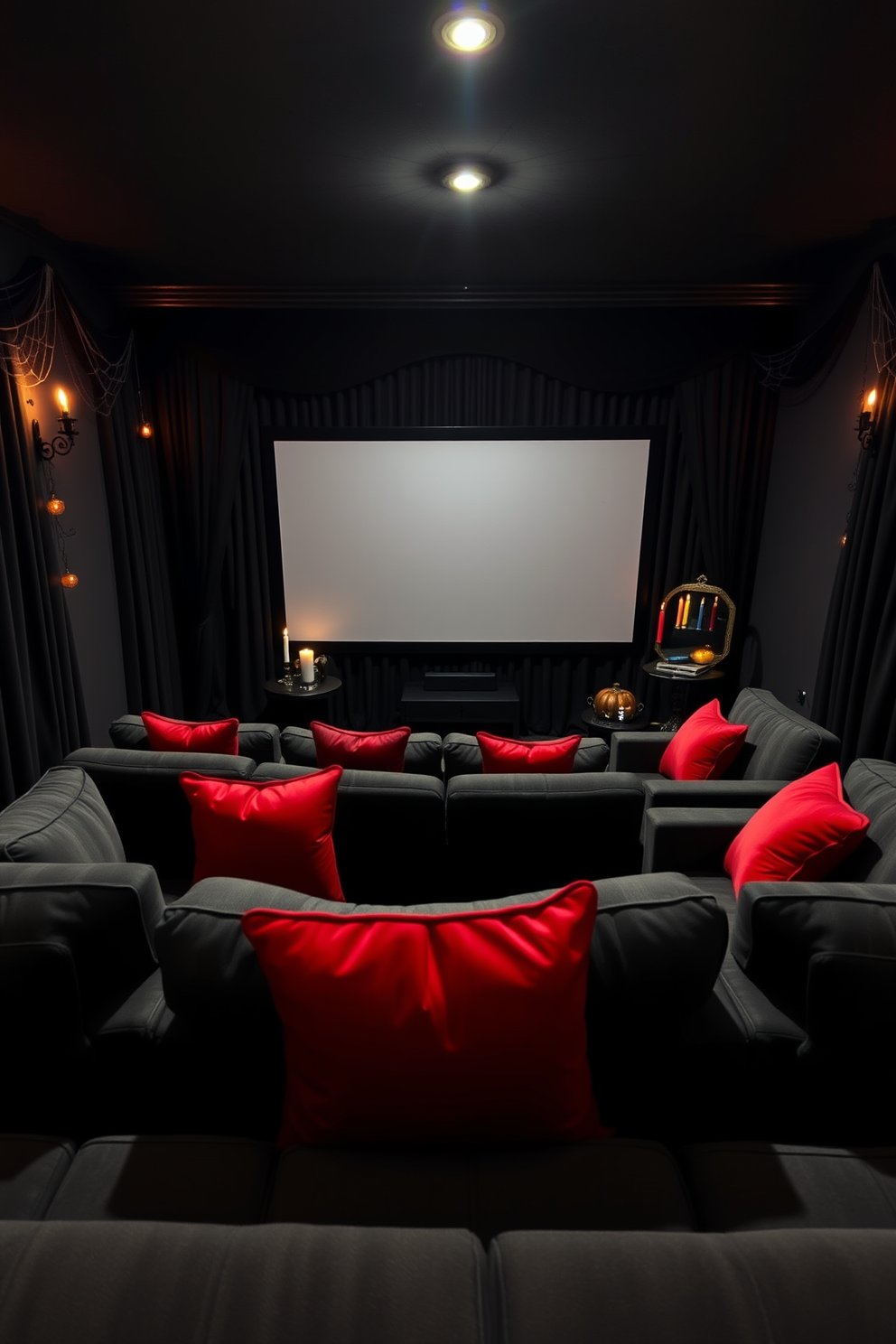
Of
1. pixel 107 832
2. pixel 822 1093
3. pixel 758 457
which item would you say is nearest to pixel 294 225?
pixel 107 832

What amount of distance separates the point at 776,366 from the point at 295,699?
3301 millimetres

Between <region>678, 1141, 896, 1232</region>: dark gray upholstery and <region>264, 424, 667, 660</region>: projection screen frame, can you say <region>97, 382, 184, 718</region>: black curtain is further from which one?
<region>678, 1141, 896, 1232</region>: dark gray upholstery

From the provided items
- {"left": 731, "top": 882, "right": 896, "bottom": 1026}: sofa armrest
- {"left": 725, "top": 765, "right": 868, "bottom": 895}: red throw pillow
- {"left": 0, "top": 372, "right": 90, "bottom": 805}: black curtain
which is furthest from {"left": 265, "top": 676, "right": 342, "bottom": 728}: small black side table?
{"left": 731, "top": 882, "right": 896, "bottom": 1026}: sofa armrest

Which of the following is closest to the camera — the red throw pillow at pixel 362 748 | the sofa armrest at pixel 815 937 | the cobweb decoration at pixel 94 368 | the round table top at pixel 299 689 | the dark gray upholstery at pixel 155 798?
the sofa armrest at pixel 815 937

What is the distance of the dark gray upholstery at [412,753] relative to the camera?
234 centimetres

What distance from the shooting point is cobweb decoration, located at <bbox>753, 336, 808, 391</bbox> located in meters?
3.80

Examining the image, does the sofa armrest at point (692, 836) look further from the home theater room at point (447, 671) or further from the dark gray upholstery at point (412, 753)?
the dark gray upholstery at point (412, 753)

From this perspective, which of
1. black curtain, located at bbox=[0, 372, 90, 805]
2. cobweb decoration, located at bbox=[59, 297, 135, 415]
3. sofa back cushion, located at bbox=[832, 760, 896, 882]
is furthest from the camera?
cobweb decoration, located at bbox=[59, 297, 135, 415]

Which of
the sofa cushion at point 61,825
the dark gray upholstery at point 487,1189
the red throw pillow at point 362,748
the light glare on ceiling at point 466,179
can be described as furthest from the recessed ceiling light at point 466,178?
the dark gray upholstery at point 487,1189

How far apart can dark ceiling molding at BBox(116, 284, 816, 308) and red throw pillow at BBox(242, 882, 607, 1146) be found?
3600 mm

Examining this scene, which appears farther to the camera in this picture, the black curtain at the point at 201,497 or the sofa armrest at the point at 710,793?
the black curtain at the point at 201,497

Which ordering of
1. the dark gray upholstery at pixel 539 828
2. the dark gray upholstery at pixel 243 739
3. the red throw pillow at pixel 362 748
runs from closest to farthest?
the dark gray upholstery at pixel 539 828
the red throw pillow at pixel 362 748
the dark gray upholstery at pixel 243 739

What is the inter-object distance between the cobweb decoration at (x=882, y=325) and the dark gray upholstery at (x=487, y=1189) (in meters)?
3.12

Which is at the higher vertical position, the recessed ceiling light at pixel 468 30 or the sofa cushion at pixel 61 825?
the recessed ceiling light at pixel 468 30
